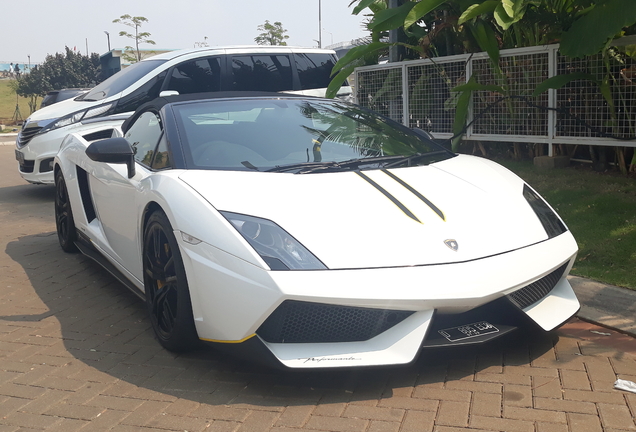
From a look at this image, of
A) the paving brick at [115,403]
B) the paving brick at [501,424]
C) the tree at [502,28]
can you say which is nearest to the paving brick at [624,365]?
the paving brick at [501,424]

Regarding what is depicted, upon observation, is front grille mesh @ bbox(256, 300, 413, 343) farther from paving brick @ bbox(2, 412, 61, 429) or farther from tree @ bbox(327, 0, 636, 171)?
tree @ bbox(327, 0, 636, 171)

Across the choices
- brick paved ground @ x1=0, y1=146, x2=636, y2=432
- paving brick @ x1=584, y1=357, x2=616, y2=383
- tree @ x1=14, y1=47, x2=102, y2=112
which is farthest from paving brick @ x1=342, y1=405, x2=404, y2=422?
tree @ x1=14, y1=47, x2=102, y2=112

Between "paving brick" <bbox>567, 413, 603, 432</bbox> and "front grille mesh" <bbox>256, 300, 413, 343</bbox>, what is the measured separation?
0.77 m

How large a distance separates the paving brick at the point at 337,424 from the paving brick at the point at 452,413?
309 millimetres

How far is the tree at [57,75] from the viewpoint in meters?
37.0

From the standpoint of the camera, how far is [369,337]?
2.91 meters

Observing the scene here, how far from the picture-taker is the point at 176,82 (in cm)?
884

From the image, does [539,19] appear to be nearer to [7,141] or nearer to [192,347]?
[192,347]

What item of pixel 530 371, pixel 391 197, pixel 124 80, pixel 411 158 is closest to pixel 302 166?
pixel 391 197

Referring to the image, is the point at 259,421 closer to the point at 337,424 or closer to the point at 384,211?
the point at 337,424

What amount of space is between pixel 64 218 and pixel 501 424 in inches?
177

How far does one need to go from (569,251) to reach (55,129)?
7640 millimetres

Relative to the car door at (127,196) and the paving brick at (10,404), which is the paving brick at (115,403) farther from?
the car door at (127,196)

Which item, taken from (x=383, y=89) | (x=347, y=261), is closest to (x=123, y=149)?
(x=347, y=261)
